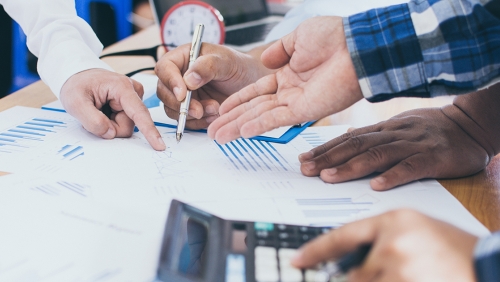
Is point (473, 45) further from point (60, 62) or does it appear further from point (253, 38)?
point (253, 38)

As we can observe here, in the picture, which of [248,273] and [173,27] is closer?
[248,273]

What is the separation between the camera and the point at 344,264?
0.35 metres

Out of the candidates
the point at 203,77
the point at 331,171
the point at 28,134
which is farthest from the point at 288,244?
the point at 28,134

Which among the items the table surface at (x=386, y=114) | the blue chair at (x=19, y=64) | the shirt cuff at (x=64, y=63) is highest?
the blue chair at (x=19, y=64)

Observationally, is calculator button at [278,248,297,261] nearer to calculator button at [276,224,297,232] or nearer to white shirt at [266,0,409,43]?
calculator button at [276,224,297,232]

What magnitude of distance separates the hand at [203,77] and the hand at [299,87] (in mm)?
108

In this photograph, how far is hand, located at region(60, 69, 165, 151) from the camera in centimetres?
77

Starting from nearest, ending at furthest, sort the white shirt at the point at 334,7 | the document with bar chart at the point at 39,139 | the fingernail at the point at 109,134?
the document with bar chart at the point at 39,139 → the fingernail at the point at 109,134 → the white shirt at the point at 334,7

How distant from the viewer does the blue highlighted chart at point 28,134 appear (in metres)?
0.74

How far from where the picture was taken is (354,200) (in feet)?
2.00

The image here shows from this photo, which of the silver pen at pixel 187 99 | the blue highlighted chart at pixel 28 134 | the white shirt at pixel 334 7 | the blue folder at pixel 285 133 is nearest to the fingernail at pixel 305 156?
the blue folder at pixel 285 133

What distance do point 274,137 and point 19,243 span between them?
1.55 feet

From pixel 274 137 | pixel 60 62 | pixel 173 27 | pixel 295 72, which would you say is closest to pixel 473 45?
pixel 295 72

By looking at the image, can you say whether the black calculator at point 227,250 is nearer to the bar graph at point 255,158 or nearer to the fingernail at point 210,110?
the bar graph at point 255,158
